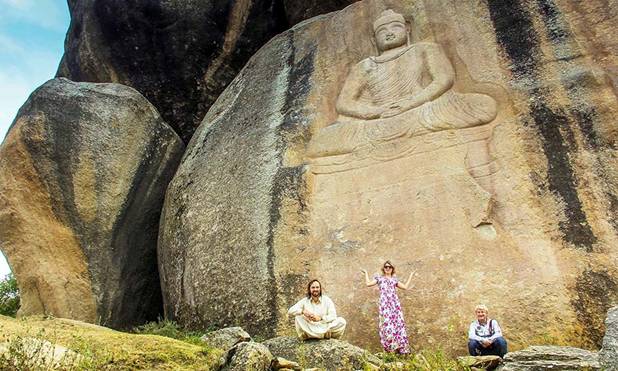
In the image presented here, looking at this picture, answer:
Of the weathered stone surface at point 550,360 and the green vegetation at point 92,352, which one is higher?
the green vegetation at point 92,352

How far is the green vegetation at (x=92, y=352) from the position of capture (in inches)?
139

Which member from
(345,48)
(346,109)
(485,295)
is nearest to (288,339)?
(485,295)

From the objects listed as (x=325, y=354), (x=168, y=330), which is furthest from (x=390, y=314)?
(x=168, y=330)

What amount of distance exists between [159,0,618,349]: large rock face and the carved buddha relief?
0.02 m

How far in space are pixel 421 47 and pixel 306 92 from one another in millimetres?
1491

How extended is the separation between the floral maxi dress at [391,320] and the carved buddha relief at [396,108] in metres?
1.56

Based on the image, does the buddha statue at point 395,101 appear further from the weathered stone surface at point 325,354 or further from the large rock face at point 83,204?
the weathered stone surface at point 325,354

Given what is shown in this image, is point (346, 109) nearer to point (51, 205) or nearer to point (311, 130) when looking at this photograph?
point (311, 130)

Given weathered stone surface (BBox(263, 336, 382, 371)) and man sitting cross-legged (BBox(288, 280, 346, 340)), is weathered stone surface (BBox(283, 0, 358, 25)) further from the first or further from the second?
weathered stone surface (BBox(263, 336, 382, 371))

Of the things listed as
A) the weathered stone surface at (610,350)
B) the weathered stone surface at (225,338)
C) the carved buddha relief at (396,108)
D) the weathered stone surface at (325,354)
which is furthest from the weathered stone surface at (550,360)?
the carved buddha relief at (396,108)

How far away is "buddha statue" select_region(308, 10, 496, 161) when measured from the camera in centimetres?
701

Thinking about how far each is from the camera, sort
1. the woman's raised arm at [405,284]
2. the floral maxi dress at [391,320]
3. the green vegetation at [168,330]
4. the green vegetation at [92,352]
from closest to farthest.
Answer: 1. the green vegetation at [92,352]
2. the floral maxi dress at [391,320]
3. the woman's raised arm at [405,284]
4. the green vegetation at [168,330]

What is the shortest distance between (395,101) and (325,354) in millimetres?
3759

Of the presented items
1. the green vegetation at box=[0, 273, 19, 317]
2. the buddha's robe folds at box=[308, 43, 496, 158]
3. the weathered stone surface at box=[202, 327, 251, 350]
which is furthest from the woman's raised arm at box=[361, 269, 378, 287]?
the green vegetation at box=[0, 273, 19, 317]
